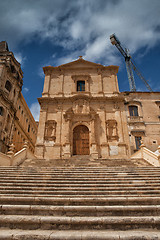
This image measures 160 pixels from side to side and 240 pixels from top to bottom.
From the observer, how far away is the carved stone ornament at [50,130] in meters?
16.4

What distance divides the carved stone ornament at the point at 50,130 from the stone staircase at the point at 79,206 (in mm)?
8680

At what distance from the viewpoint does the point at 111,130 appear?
1666 cm

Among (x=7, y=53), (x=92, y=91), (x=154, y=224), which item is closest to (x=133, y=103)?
(x=92, y=91)

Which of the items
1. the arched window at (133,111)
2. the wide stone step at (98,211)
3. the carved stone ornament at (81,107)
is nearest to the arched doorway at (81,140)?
the carved stone ornament at (81,107)

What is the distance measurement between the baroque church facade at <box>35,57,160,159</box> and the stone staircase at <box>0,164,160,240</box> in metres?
8.14

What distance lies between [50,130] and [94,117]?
495 centimetres

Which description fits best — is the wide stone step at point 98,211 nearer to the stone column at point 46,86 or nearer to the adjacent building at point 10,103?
the stone column at point 46,86

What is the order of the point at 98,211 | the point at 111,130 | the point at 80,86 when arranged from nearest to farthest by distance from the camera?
the point at 98,211 → the point at 111,130 → the point at 80,86

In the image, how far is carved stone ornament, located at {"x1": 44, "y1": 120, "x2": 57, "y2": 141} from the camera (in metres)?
16.4

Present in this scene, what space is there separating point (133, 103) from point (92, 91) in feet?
16.4

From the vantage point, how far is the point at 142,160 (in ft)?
39.0

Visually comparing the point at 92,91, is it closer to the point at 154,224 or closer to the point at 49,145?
the point at 49,145

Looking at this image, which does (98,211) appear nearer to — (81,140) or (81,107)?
(81,140)

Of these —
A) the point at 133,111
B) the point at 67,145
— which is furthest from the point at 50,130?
the point at 133,111
